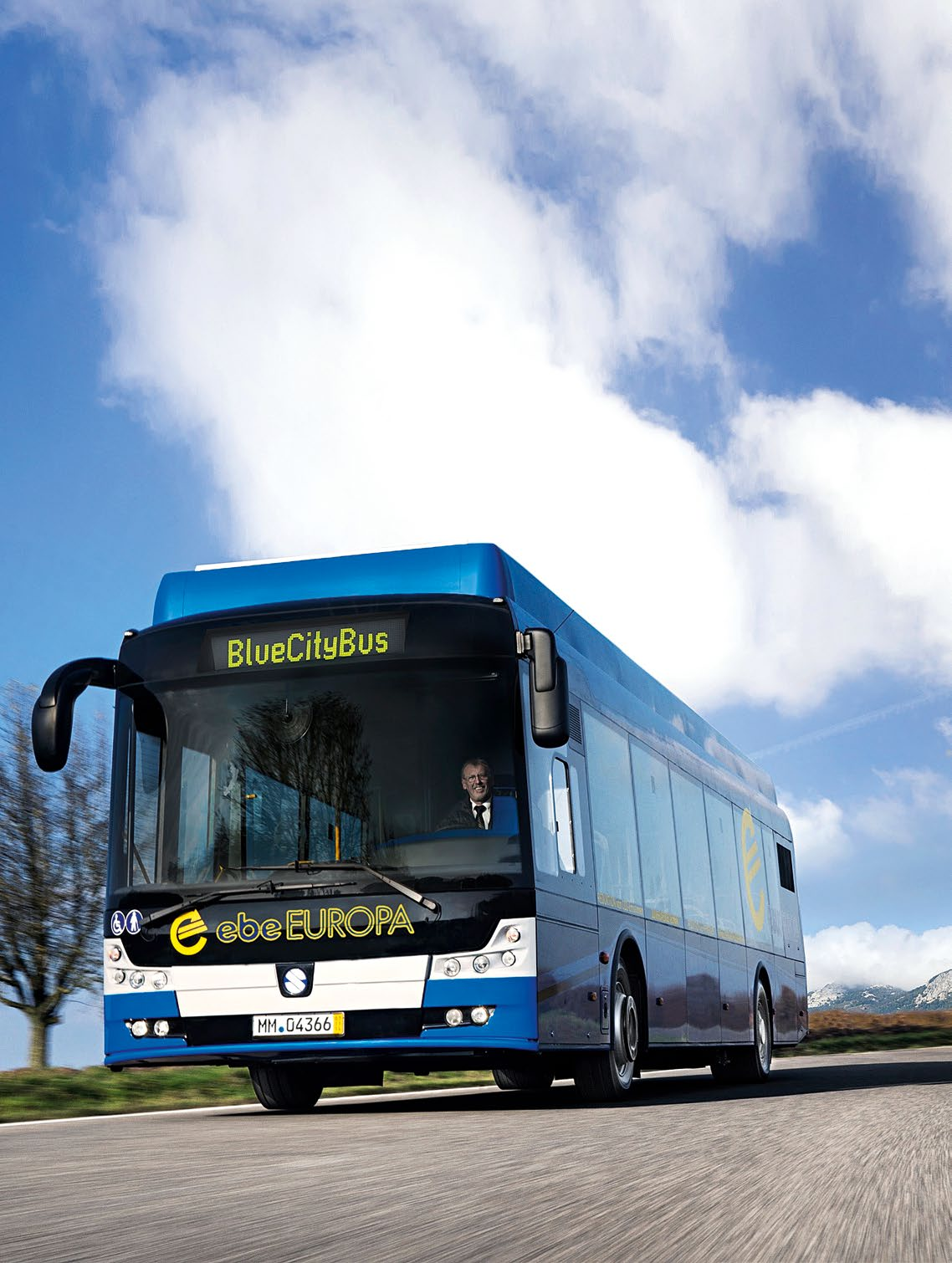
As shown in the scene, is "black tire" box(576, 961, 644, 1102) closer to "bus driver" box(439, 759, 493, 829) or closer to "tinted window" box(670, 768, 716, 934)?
"tinted window" box(670, 768, 716, 934)

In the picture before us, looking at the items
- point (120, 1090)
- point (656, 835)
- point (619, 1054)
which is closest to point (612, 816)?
point (656, 835)

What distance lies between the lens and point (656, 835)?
584 inches

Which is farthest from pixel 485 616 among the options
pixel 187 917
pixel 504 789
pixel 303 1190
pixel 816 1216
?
pixel 816 1216

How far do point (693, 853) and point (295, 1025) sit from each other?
6.08 meters

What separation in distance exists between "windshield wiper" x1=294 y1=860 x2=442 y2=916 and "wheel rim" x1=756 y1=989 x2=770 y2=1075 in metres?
8.94

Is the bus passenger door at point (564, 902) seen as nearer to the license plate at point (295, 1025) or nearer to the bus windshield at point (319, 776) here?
the bus windshield at point (319, 776)

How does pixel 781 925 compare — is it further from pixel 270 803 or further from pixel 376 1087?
pixel 270 803

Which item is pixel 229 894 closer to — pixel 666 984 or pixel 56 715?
pixel 56 715

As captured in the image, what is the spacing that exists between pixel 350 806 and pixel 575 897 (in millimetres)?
1804

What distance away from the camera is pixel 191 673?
11898 millimetres

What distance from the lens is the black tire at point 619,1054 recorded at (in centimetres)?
1252

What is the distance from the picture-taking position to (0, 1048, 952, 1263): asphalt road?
16.6ft

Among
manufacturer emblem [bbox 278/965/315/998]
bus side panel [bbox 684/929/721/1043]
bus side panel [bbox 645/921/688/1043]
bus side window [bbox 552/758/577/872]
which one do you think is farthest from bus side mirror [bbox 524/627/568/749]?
bus side panel [bbox 684/929/721/1043]

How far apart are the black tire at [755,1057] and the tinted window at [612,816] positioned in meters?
5.21
